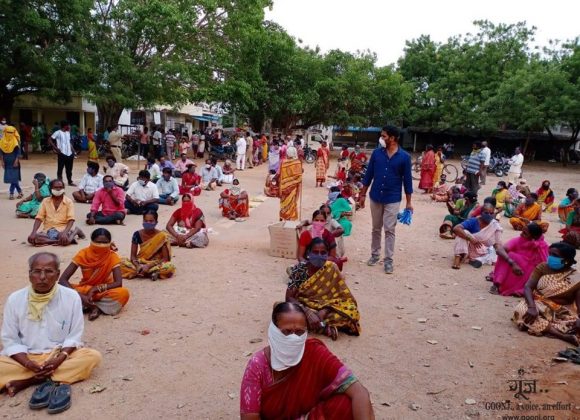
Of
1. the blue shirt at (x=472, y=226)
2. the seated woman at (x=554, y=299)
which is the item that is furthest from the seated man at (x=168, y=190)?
the seated woman at (x=554, y=299)

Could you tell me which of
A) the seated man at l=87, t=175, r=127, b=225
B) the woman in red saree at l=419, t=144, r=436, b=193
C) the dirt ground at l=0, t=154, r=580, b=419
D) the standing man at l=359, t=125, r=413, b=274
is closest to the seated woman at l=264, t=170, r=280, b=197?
the woman in red saree at l=419, t=144, r=436, b=193

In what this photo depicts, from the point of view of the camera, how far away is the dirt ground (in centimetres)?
334

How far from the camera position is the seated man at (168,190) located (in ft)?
37.5

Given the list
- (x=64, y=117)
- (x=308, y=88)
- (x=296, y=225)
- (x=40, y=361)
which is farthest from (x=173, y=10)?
(x=40, y=361)

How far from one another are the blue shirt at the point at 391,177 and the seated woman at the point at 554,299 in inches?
85.3

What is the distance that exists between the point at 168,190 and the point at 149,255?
5.80 meters

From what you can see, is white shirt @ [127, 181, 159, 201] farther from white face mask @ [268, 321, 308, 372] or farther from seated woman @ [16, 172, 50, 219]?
white face mask @ [268, 321, 308, 372]

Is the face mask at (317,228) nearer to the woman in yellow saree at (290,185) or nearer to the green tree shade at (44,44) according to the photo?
the woman in yellow saree at (290,185)

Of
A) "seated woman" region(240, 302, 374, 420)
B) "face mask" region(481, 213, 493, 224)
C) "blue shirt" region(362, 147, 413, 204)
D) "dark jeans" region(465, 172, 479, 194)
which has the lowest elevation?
"seated woman" region(240, 302, 374, 420)

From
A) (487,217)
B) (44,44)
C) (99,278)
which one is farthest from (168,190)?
(44,44)

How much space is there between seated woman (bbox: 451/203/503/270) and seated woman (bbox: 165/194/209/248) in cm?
412

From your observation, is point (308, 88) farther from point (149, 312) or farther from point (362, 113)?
point (149, 312)

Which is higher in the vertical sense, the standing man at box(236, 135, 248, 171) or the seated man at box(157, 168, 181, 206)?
the standing man at box(236, 135, 248, 171)

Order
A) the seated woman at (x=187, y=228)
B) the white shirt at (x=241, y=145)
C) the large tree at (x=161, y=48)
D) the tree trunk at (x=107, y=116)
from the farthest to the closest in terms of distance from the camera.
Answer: the tree trunk at (x=107, y=116) < the white shirt at (x=241, y=145) < the large tree at (x=161, y=48) < the seated woman at (x=187, y=228)
